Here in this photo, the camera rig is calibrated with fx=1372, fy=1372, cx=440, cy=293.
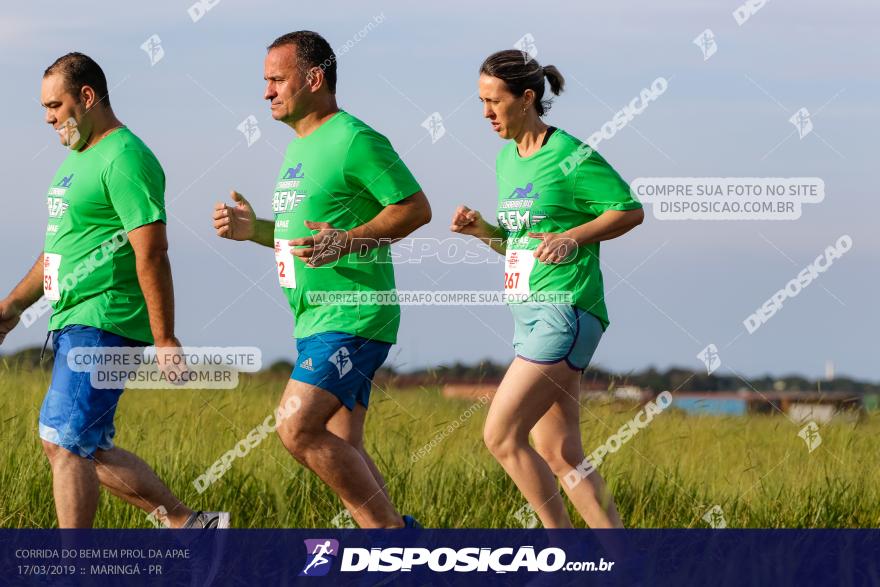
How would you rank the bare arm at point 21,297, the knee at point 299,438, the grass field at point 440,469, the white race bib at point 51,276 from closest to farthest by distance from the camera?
the knee at point 299,438 → the white race bib at point 51,276 → the bare arm at point 21,297 → the grass field at point 440,469

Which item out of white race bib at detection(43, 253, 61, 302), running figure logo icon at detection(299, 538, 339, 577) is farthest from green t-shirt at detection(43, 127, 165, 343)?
running figure logo icon at detection(299, 538, 339, 577)

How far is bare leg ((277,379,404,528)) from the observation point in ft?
17.9

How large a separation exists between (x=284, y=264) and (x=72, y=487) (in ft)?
4.19

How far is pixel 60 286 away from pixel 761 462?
4226 millimetres

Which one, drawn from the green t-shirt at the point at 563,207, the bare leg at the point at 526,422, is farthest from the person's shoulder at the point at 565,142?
the bare leg at the point at 526,422

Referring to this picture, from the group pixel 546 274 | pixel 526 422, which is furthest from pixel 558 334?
pixel 526 422

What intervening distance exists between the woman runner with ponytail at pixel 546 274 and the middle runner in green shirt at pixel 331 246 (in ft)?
1.25

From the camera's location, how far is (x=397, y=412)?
791 cm

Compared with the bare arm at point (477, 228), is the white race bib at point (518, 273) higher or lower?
lower

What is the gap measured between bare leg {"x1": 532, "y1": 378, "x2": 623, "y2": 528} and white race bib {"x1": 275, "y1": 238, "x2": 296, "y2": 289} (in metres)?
1.22

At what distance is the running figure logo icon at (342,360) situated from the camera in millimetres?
5488

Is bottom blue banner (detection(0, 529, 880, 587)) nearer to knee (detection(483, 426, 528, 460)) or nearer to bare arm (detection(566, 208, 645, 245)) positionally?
knee (detection(483, 426, 528, 460))

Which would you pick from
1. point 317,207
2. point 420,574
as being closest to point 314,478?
point 420,574

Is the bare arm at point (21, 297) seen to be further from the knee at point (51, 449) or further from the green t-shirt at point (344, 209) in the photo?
the green t-shirt at point (344, 209)
